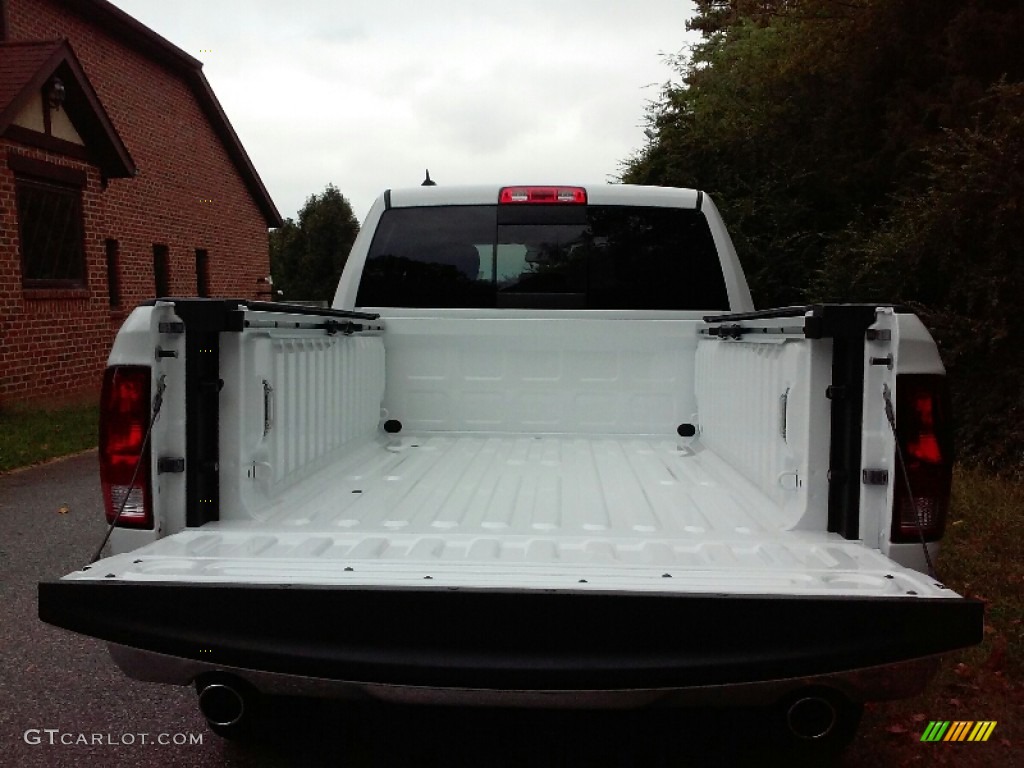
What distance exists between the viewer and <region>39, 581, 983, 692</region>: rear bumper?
2.23 metres

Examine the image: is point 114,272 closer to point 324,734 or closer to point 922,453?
point 324,734

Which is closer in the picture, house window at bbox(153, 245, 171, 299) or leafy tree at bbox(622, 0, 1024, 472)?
leafy tree at bbox(622, 0, 1024, 472)

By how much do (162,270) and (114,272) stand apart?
262 centimetres

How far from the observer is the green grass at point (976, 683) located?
346 cm

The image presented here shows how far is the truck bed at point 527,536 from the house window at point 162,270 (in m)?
18.1

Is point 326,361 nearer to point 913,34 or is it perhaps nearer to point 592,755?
point 592,755

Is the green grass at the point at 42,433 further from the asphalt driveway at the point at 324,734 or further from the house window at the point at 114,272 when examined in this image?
the asphalt driveway at the point at 324,734

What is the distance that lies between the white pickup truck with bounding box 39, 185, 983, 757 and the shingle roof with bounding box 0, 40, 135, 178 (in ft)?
35.7

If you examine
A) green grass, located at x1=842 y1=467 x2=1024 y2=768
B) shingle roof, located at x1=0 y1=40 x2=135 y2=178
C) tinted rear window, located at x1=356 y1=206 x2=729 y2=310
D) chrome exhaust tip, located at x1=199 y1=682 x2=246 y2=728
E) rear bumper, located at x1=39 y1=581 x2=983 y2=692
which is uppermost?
shingle roof, located at x1=0 y1=40 x2=135 y2=178

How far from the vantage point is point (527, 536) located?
9.60ft

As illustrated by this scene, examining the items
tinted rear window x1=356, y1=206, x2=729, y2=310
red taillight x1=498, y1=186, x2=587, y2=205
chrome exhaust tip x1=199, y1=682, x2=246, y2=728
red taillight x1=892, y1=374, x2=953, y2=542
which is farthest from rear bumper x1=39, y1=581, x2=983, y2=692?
red taillight x1=498, y1=186, x2=587, y2=205

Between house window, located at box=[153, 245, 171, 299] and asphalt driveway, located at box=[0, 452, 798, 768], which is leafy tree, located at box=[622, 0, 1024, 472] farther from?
house window, located at box=[153, 245, 171, 299]

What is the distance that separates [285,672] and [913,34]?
13.0 metres

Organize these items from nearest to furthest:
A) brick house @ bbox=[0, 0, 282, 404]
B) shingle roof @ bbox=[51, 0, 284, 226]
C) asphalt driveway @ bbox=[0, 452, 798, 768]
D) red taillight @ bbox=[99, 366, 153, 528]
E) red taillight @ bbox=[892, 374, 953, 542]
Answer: red taillight @ bbox=[892, 374, 953, 542] → red taillight @ bbox=[99, 366, 153, 528] → asphalt driveway @ bbox=[0, 452, 798, 768] → brick house @ bbox=[0, 0, 282, 404] → shingle roof @ bbox=[51, 0, 284, 226]
